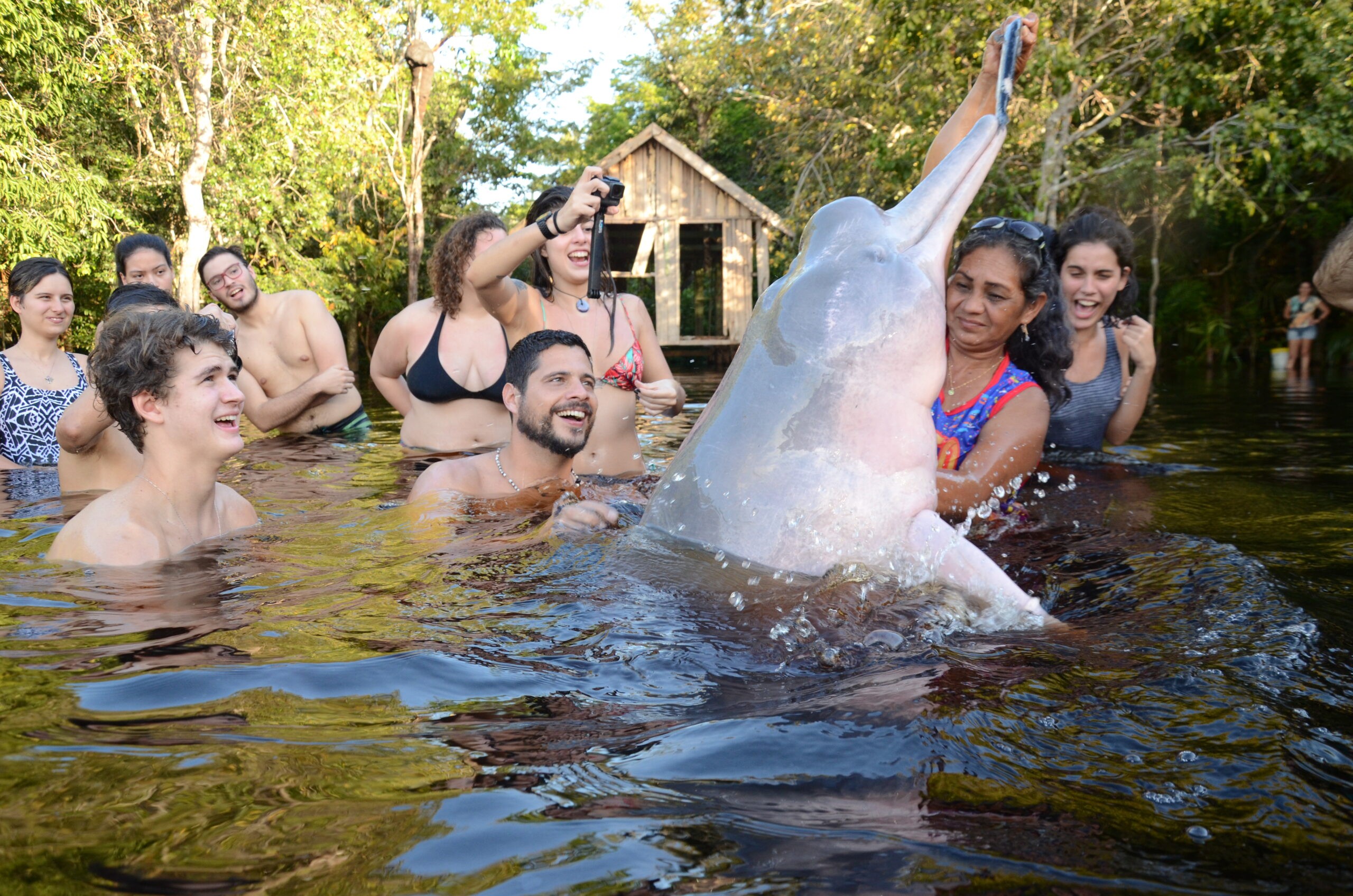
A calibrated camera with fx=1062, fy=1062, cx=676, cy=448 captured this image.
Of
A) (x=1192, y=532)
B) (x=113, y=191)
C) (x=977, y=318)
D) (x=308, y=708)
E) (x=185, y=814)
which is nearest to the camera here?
(x=185, y=814)

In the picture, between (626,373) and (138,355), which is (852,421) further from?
(626,373)

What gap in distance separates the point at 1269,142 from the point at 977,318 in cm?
1226

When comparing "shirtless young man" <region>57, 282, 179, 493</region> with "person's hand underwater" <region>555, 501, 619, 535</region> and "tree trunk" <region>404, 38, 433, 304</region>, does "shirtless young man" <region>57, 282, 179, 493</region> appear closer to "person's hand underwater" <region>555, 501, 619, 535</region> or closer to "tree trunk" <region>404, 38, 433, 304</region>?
"person's hand underwater" <region>555, 501, 619, 535</region>

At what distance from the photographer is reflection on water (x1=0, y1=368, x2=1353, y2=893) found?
6.00 ft

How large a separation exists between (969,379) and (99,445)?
426cm

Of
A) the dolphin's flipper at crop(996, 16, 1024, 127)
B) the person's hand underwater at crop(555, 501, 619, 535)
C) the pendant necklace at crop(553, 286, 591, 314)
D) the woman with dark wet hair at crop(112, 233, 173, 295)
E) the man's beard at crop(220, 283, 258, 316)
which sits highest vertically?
the dolphin's flipper at crop(996, 16, 1024, 127)

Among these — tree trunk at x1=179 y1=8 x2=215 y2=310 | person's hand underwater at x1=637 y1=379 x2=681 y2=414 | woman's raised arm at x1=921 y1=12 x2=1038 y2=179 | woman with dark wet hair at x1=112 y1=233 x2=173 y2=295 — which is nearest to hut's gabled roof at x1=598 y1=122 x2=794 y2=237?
tree trunk at x1=179 y1=8 x2=215 y2=310

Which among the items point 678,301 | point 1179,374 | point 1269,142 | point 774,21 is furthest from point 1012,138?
point 678,301

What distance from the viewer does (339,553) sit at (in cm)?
451

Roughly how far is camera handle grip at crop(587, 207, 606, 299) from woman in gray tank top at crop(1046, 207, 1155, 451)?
247cm

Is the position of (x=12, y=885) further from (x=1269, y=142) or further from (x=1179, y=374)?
(x=1179, y=374)

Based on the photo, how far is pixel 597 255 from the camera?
549 cm

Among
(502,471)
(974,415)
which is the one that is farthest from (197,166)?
(974,415)

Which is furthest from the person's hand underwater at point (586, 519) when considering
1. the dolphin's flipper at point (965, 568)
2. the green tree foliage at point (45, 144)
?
the green tree foliage at point (45, 144)
